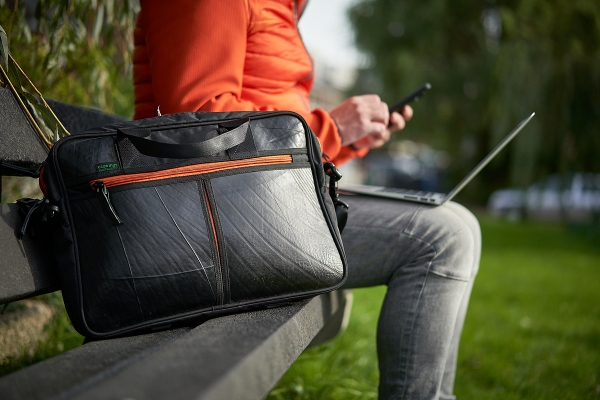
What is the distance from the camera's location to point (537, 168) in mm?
7824

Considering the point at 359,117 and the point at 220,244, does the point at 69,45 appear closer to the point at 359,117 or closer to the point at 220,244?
the point at 359,117

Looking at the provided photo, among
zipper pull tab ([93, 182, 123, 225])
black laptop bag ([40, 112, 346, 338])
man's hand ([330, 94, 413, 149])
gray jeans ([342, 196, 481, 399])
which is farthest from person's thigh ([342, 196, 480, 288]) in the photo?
zipper pull tab ([93, 182, 123, 225])

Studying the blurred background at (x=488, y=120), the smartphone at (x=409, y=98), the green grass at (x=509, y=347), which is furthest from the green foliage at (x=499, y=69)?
the smartphone at (x=409, y=98)

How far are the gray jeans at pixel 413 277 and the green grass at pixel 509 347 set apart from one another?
2.49 feet

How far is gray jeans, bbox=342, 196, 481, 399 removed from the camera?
4.70ft

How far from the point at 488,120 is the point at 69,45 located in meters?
7.92

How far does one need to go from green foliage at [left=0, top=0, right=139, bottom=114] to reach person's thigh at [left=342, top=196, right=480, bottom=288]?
1136 millimetres

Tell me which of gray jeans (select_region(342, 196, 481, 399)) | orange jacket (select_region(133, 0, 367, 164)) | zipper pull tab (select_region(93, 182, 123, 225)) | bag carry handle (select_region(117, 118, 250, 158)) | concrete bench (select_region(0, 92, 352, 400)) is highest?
orange jacket (select_region(133, 0, 367, 164))

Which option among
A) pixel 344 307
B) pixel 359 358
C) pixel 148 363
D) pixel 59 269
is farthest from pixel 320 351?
pixel 148 363

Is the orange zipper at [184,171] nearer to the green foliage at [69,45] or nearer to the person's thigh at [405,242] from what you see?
the person's thigh at [405,242]

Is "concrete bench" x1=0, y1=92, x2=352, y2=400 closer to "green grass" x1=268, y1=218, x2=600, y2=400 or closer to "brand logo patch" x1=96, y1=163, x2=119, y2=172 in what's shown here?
"brand logo patch" x1=96, y1=163, x2=119, y2=172

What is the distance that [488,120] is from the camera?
28.9 ft

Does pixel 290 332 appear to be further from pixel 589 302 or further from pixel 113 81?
pixel 589 302

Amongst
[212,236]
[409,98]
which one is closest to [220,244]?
[212,236]
